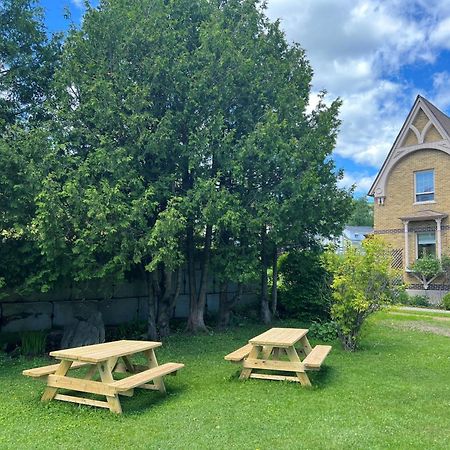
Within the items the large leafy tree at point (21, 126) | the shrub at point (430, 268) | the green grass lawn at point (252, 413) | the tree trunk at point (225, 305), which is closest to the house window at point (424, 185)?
the shrub at point (430, 268)

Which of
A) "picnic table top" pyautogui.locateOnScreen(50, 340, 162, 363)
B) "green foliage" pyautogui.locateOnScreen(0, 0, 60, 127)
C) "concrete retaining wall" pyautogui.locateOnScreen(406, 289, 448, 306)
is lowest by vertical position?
"picnic table top" pyautogui.locateOnScreen(50, 340, 162, 363)

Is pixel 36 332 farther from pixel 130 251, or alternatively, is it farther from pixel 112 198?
pixel 112 198

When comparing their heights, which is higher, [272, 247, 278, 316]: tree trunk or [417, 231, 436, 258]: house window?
[417, 231, 436, 258]: house window

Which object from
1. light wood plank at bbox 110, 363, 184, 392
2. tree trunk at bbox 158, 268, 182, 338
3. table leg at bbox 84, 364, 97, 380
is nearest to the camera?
light wood plank at bbox 110, 363, 184, 392

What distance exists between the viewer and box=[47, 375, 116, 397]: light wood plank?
4.80 m

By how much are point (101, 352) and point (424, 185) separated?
62.8ft

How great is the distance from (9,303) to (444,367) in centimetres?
827

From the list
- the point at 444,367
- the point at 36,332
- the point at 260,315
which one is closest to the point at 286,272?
the point at 260,315

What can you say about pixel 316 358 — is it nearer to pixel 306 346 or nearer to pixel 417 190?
pixel 306 346

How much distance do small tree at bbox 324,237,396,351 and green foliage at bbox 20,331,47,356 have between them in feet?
18.7

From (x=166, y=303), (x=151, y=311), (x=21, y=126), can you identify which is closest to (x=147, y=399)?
(x=151, y=311)

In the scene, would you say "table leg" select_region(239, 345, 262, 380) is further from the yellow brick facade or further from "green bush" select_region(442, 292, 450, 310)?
the yellow brick facade

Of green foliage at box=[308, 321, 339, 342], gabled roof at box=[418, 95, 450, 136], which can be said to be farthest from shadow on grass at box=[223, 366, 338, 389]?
gabled roof at box=[418, 95, 450, 136]

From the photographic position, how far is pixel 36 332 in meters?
8.57
